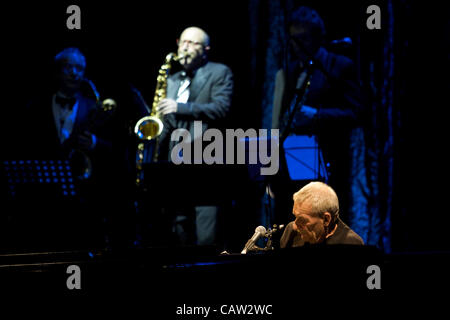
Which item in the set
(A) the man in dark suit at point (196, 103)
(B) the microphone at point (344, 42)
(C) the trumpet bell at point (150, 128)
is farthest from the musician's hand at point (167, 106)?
(B) the microphone at point (344, 42)

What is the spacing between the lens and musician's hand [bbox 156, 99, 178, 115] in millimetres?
4914

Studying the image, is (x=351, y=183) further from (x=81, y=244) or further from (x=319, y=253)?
(x=319, y=253)

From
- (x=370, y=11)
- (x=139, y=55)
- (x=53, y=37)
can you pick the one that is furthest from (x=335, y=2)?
(x=53, y=37)

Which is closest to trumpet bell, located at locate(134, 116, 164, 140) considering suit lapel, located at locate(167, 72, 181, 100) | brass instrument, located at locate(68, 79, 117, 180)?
suit lapel, located at locate(167, 72, 181, 100)

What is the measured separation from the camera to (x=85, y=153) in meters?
5.45

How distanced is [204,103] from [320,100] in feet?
3.65

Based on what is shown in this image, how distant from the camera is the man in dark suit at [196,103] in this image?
484 cm

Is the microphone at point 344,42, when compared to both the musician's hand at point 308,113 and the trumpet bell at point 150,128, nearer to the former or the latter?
the musician's hand at point 308,113

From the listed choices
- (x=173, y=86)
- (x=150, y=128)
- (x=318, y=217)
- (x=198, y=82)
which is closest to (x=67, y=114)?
(x=150, y=128)

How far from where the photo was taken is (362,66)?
4801 mm

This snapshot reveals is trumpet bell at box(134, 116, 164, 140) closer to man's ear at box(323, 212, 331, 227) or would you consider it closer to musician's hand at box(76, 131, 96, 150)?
musician's hand at box(76, 131, 96, 150)

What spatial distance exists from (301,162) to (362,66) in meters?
1.35
